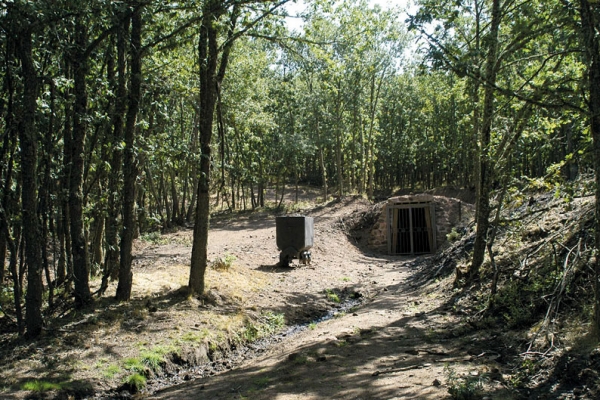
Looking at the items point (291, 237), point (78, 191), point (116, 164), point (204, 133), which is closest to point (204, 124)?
point (204, 133)

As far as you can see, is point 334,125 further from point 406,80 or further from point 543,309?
point 543,309

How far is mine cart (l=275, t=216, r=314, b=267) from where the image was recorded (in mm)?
14562

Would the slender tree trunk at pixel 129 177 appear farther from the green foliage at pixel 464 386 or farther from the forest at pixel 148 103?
the green foliage at pixel 464 386

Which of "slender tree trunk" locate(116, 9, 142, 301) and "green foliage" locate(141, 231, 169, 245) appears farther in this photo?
"green foliage" locate(141, 231, 169, 245)

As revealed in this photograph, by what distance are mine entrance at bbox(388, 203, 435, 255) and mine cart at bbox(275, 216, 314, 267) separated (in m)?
7.09

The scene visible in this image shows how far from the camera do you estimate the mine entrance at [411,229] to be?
20.6 meters

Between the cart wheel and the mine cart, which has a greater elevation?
the mine cart

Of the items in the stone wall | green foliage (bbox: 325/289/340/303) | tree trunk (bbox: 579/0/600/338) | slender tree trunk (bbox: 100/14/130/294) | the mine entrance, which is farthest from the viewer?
the mine entrance

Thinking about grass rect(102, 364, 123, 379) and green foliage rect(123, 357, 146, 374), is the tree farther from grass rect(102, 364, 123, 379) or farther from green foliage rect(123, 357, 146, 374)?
grass rect(102, 364, 123, 379)

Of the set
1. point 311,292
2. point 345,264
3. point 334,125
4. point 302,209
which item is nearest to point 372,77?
point 334,125

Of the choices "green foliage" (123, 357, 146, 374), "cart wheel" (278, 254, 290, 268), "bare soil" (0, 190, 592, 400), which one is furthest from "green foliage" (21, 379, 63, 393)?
"cart wheel" (278, 254, 290, 268)

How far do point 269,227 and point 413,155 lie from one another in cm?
2337

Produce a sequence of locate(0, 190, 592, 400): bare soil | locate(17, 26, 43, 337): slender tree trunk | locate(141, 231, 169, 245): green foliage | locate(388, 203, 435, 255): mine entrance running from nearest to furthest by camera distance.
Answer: locate(0, 190, 592, 400): bare soil < locate(17, 26, 43, 337): slender tree trunk < locate(141, 231, 169, 245): green foliage < locate(388, 203, 435, 255): mine entrance

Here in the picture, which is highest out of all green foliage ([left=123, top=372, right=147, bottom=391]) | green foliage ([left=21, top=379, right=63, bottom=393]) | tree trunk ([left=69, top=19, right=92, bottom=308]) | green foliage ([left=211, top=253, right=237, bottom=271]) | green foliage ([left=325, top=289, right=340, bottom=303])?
tree trunk ([left=69, top=19, right=92, bottom=308])
